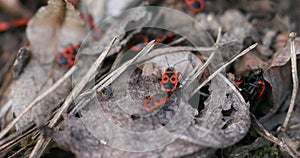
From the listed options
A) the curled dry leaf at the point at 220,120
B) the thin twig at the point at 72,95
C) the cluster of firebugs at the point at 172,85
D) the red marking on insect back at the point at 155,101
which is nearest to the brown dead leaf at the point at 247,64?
the cluster of firebugs at the point at 172,85

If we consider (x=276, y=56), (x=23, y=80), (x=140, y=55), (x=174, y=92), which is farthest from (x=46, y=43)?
(x=276, y=56)

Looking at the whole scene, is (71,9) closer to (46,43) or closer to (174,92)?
(46,43)

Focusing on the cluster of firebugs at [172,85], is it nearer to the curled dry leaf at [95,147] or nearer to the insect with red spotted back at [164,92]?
the insect with red spotted back at [164,92]

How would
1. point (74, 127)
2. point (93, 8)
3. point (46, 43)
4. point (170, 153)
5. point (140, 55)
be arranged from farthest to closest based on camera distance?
point (93, 8)
point (46, 43)
point (140, 55)
point (74, 127)
point (170, 153)

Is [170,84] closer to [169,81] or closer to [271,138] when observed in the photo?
[169,81]

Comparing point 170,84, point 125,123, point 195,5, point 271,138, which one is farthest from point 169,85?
point 195,5

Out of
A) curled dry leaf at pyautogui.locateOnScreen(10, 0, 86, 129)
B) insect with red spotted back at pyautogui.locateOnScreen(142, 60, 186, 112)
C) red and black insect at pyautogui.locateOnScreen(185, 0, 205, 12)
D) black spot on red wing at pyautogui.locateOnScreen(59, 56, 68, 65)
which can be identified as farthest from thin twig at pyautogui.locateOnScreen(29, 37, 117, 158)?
red and black insect at pyautogui.locateOnScreen(185, 0, 205, 12)
